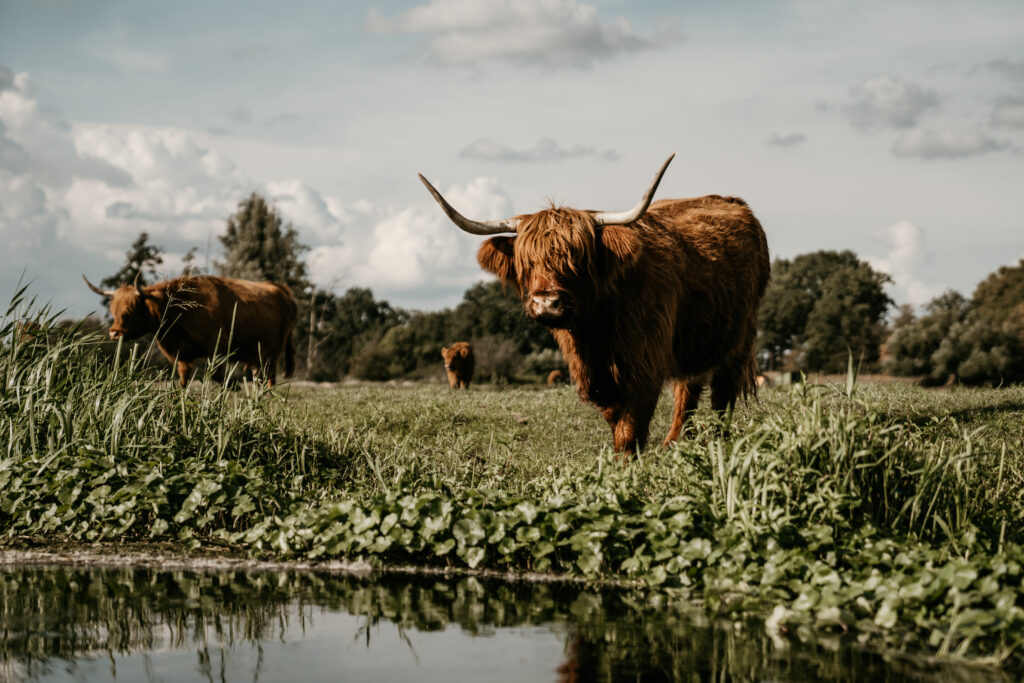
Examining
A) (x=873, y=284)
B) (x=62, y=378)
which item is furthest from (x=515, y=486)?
(x=873, y=284)

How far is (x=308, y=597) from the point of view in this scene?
14.8 ft

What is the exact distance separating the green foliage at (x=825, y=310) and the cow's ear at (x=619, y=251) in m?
45.9

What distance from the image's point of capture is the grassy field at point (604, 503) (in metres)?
4.03

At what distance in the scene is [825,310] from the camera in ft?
181

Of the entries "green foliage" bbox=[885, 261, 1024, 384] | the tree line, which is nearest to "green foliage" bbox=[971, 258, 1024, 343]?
the tree line

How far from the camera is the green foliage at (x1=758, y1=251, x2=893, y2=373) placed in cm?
5425

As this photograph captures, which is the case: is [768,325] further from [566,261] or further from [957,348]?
[566,261]

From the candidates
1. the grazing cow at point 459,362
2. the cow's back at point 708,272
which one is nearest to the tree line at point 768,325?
the grazing cow at point 459,362

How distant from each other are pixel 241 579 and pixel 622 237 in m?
3.35

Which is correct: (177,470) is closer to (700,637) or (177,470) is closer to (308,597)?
(308,597)

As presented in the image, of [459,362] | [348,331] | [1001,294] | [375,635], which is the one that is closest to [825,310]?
[1001,294]

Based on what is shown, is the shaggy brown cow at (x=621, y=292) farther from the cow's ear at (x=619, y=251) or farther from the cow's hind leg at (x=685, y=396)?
the cow's hind leg at (x=685, y=396)

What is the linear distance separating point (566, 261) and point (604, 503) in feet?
6.12

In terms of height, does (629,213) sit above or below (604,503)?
above
